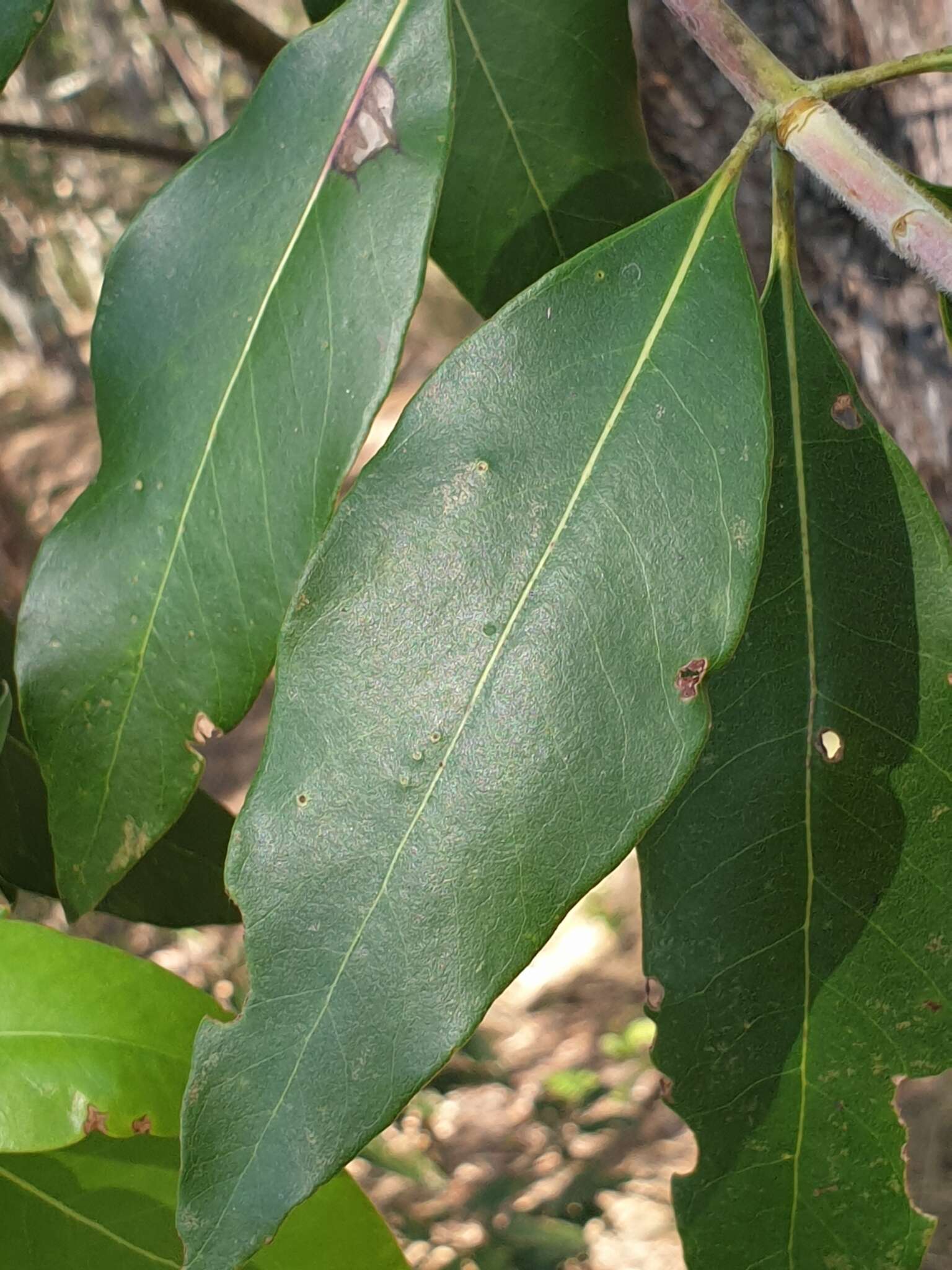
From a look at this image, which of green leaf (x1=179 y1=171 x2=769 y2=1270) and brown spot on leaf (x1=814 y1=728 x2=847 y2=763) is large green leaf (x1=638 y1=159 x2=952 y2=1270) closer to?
brown spot on leaf (x1=814 y1=728 x2=847 y2=763)

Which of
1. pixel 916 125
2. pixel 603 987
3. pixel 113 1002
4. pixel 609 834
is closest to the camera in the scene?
pixel 609 834

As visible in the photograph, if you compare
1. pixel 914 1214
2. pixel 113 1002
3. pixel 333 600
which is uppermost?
pixel 333 600

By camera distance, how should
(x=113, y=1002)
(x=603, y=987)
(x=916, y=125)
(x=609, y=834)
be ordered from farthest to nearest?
(x=603, y=987) < (x=916, y=125) < (x=113, y=1002) < (x=609, y=834)

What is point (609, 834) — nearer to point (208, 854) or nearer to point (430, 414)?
point (430, 414)

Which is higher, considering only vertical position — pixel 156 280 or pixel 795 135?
pixel 156 280

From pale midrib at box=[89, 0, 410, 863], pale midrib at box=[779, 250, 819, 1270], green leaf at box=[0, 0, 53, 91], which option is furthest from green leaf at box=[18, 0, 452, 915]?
pale midrib at box=[779, 250, 819, 1270]

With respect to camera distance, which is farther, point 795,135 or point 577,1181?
point 577,1181

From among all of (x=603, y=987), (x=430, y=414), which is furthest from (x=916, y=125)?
(x=603, y=987)

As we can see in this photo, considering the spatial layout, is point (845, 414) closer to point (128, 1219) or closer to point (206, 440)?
point (206, 440)
